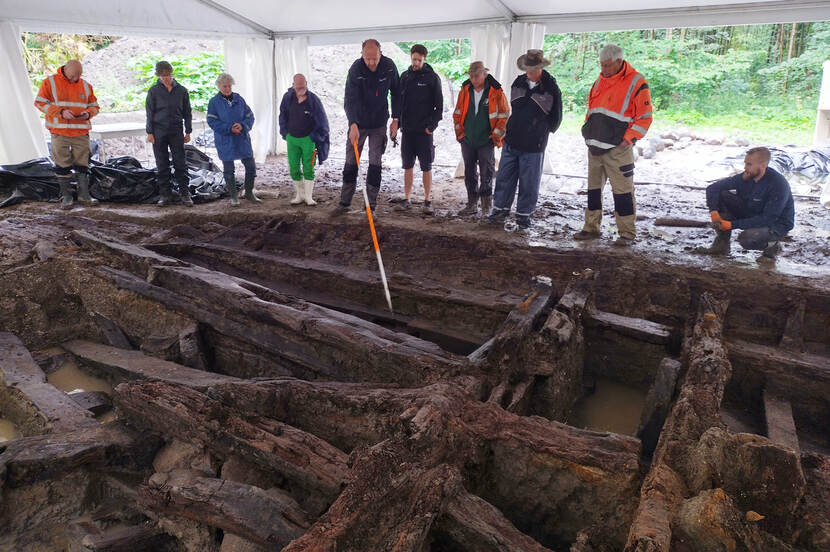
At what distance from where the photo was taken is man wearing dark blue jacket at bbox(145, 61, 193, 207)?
22.8 feet

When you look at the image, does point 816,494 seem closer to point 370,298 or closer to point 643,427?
point 643,427

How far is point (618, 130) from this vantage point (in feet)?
16.9

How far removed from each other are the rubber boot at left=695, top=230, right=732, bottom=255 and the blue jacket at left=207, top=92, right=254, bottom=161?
5719 millimetres

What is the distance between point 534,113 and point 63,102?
5.83 metres

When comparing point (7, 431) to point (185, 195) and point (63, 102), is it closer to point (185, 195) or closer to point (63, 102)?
point (185, 195)

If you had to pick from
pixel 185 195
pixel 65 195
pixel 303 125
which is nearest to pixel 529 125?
pixel 303 125

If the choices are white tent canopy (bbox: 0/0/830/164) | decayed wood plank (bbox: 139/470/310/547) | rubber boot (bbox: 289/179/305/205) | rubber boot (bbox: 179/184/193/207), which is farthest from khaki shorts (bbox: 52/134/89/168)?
decayed wood plank (bbox: 139/470/310/547)

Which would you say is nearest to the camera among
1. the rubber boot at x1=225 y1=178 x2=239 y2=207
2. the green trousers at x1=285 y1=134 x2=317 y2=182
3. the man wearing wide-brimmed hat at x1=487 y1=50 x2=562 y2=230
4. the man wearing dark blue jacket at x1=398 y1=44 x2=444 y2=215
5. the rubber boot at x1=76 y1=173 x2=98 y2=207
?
the man wearing wide-brimmed hat at x1=487 y1=50 x2=562 y2=230

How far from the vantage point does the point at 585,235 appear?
579cm

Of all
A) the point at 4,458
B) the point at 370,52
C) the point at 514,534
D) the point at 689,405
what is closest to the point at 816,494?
the point at 689,405

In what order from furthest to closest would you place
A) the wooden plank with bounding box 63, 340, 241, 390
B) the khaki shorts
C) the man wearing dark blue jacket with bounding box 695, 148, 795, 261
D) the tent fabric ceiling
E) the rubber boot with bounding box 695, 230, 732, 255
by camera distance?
the khaki shorts, the tent fabric ceiling, the rubber boot with bounding box 695, 230, 732, 255, the man wearing dark blue jacket with bounding box 695, 148, 795, 261, the wooden plank with bounding box 63, 340, 241, 390

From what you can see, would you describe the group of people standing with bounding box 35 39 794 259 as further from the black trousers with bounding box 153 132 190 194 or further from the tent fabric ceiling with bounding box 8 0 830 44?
the tent fabric ceiling with bounding box 8 0 830 44

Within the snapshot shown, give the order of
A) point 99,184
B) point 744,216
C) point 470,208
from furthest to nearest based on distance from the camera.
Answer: point 99,184 < point 470,208 < point 744,216

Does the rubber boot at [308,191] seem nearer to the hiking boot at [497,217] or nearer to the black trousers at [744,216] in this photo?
the hiking boot at [497,217]
